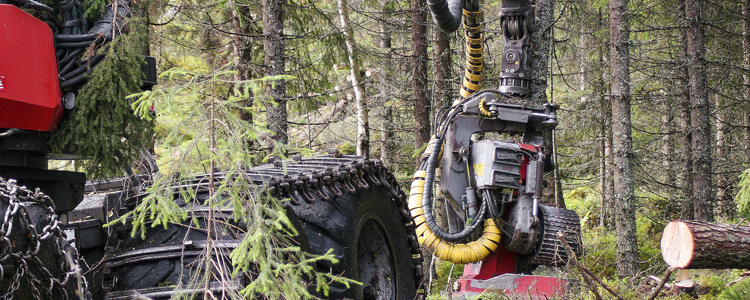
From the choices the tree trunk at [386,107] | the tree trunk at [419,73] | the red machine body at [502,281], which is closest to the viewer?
the red machine body at [502,281]

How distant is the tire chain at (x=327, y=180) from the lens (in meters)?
3.78

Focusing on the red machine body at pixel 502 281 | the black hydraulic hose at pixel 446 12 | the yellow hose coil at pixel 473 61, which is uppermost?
the black hydraulic hose at pixel 446 12

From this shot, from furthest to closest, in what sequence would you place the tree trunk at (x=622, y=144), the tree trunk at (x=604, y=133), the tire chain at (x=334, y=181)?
1. the tree trunk at (x=604, y=133)
2. the tree trunk at (x=622, y=144)
3. the tire chain at (x=334, y=181)

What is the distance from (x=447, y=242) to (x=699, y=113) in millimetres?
6492

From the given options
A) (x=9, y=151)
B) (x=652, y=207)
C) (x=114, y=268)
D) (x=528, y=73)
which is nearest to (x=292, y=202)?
(x=114, y=268)

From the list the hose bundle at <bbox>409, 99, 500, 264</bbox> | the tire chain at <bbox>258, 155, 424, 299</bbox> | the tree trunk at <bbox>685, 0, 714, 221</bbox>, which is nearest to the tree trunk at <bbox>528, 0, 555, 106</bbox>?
the hose bundle at <bbox>409, 99, 500, 264</bbox>

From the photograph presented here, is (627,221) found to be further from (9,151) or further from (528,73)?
(9,151)

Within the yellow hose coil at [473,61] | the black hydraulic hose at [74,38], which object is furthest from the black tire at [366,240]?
the yellow hose coil at [473,61]

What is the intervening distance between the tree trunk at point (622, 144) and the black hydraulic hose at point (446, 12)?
10.9 ft

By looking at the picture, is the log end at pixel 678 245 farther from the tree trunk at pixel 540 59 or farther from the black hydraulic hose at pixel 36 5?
the black hydraulic hose at pixel 36 5

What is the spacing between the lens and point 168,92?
8.90 ft

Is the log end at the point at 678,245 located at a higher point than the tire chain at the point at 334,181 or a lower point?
lower

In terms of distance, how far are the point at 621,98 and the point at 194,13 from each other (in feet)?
23.3

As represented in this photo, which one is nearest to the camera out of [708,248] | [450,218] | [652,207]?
[708,248]
